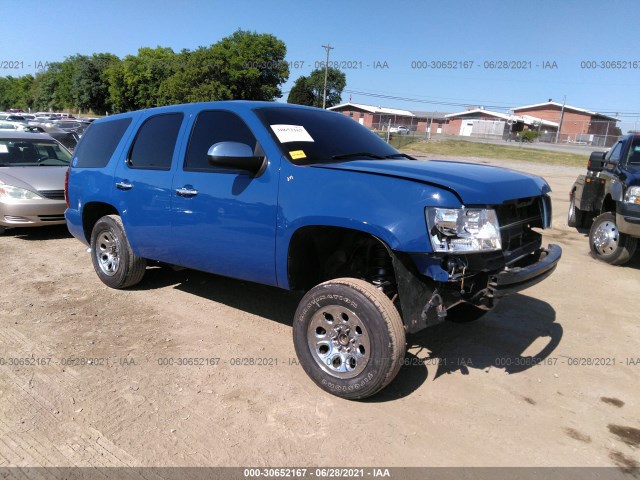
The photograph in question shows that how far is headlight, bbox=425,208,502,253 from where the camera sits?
9.72 ft

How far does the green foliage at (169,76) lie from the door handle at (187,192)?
161 feet

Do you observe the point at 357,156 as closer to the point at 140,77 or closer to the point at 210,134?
A: the point at 210,134

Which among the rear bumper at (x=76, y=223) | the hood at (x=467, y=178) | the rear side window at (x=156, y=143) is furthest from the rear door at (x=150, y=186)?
the hood at (x=467, y=178)

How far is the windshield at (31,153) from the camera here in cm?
837

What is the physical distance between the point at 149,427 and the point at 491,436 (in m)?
2.13

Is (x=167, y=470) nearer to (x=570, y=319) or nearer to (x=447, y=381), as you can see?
(x=447, y=381)

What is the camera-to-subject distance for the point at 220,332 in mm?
4422

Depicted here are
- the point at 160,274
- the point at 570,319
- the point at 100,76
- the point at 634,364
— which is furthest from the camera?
the point at 100,76

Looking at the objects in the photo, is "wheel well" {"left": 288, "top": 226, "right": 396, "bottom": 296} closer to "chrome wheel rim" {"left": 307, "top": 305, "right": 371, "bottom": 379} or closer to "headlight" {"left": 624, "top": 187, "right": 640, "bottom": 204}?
"chrome wheel rim" {"left": 307, "top": 305, "right": 371, "bottom": 379}

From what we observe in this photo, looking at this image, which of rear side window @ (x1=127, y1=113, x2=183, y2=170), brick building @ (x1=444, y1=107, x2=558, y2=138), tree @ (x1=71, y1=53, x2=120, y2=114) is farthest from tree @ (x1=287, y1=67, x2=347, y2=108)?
rear side window @ (x1=127, y1=113, x2=183, y2=170)

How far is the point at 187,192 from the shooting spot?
166 inches

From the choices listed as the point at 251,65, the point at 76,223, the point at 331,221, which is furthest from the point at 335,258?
the point at 251,65

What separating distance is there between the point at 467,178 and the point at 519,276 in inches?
29.6

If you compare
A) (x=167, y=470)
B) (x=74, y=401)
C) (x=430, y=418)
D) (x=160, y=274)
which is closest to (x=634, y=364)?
(x=430, y=418)
